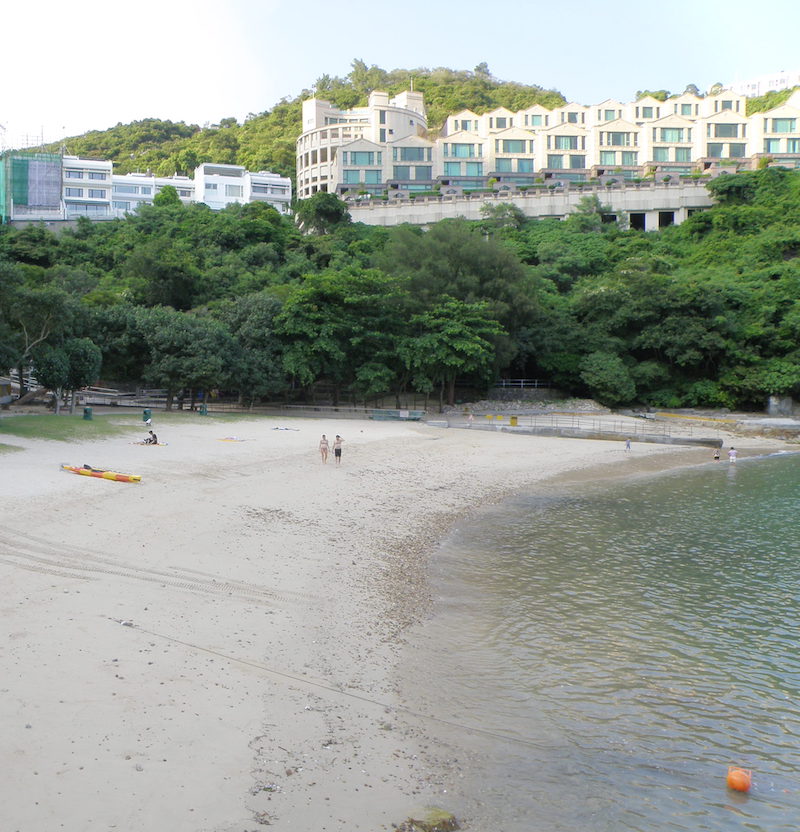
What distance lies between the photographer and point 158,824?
6.06 meters

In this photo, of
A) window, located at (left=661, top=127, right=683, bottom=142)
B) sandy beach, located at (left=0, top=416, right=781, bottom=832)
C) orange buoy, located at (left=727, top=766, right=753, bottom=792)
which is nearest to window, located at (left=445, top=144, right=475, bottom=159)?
window, located at (left=661, top=127, right=683, bottom=142)

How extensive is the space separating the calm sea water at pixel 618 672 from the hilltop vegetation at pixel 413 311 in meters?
20.9

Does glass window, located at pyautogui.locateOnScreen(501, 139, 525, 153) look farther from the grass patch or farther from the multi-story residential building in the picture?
the grass patch

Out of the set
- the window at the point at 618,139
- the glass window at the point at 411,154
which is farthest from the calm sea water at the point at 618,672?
the window at the point at 618,139

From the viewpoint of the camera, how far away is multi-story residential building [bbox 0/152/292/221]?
265ft

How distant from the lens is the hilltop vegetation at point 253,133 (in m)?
111

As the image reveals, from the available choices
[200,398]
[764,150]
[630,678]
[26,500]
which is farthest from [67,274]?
[764,150]

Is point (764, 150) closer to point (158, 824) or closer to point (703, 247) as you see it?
point (703, 247)

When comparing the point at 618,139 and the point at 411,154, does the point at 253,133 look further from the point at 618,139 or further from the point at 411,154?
the point at 618,139

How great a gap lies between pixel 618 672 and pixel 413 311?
3805cm

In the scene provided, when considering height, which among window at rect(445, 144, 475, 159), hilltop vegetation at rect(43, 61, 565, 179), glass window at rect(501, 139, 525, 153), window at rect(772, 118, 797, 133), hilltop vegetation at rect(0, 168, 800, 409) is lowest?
hilltop vegetation at rect(0, 168, 800, 409)

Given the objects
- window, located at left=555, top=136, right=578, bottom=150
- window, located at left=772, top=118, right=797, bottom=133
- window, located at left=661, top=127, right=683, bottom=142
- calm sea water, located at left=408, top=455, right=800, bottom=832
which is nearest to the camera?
calm sea water, located at left=408, top=455, right=800, bottom=832

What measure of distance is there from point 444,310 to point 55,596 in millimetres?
36261

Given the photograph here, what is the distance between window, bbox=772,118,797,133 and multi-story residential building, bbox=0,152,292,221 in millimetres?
59483
